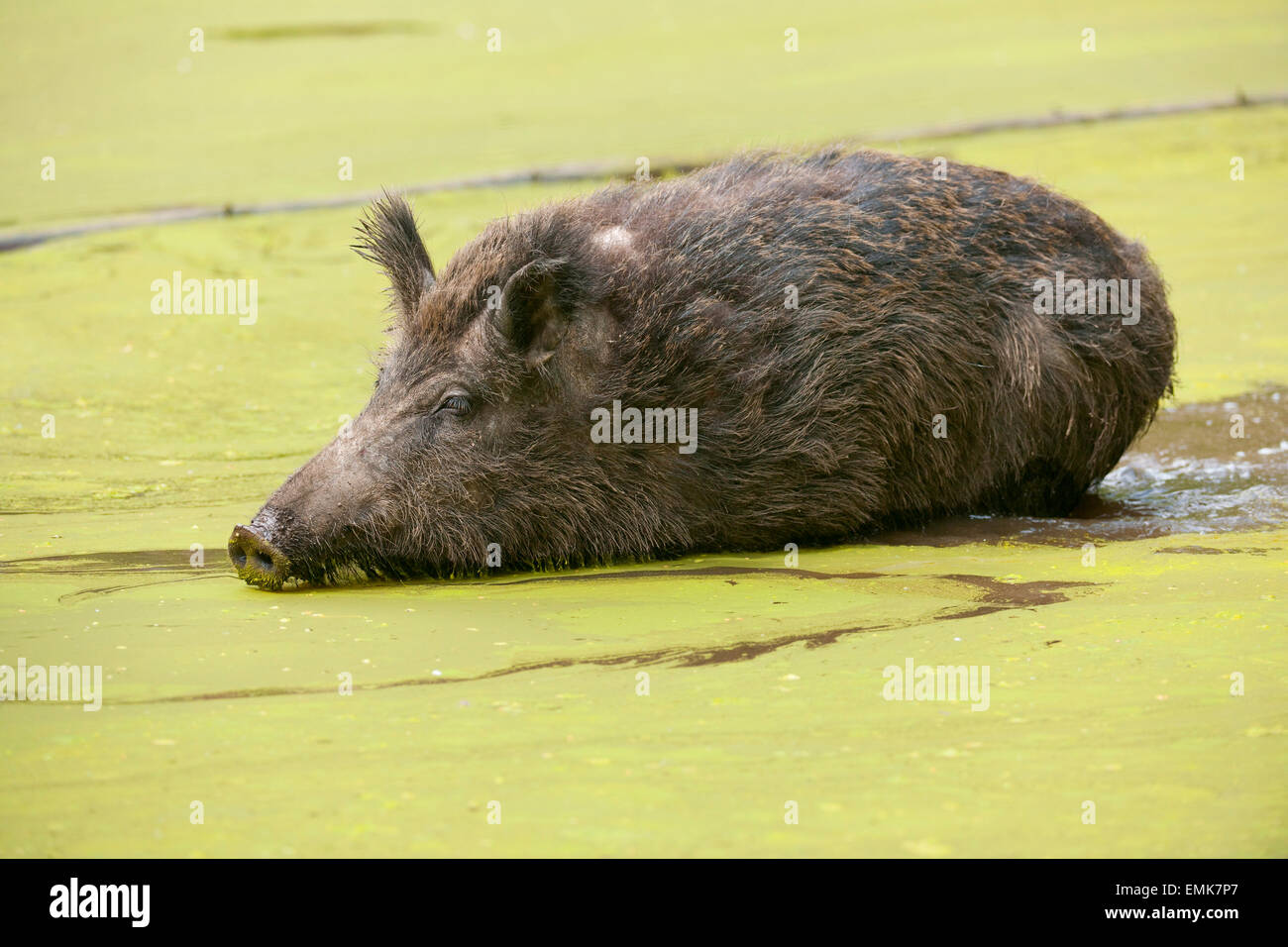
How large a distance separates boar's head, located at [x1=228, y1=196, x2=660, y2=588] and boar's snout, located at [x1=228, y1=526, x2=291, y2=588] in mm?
428

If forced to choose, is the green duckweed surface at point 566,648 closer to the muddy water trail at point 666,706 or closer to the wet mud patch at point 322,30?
the muddy water trail at point 666,706

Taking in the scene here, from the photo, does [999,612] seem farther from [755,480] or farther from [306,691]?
[306,691]

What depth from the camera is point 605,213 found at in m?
7.67

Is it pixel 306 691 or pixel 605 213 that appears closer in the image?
pixel 306 691

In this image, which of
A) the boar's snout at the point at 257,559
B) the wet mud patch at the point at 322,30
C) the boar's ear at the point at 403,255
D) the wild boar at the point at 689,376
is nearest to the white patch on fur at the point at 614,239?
the wild boar at the point at 689,376

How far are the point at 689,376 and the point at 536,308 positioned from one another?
2.60 ft

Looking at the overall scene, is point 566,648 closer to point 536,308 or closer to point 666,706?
point 666,706

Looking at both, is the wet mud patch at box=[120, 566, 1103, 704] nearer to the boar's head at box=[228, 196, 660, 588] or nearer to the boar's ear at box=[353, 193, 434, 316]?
the boar's head at box=[228, 196, 660, 588]

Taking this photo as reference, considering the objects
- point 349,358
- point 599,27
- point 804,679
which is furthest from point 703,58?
point 804,679

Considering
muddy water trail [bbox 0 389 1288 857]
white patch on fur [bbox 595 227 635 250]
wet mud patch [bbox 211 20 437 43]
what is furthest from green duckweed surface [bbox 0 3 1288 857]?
wet mud patch [bbox 211 20 437 43]

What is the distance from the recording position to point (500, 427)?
7.21 meters

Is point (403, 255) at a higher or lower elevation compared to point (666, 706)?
higher

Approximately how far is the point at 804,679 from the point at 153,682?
7.38ft

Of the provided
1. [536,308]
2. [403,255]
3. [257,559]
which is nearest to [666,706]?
[257,559]
